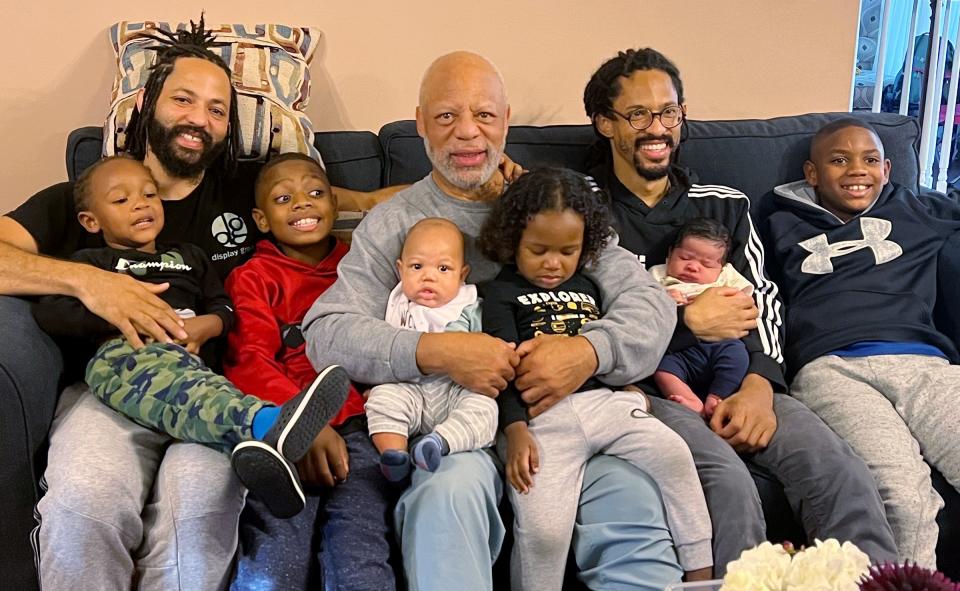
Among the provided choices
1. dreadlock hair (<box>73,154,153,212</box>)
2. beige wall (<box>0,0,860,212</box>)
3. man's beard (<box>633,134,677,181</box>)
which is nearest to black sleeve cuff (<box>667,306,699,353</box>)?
man's beard (<box>633,134,677,181</box>)

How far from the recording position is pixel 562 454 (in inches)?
65.7

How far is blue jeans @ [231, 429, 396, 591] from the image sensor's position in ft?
4.88

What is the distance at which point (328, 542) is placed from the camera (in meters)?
1.55

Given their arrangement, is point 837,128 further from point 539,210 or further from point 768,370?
point 539,210

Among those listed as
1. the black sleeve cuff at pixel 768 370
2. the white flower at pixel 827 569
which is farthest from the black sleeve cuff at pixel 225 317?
the white flower at pixel 827 569

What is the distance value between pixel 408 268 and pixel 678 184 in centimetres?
85

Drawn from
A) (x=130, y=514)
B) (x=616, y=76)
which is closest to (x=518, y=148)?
(x=616, y=76)

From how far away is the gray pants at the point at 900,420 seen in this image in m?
1.73

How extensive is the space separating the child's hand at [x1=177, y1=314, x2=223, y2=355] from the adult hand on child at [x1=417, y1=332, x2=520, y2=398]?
0.47 metres

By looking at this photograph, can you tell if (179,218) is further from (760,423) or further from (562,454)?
(760,423)

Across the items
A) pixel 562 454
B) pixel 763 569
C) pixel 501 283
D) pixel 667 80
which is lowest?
pixel 562 454

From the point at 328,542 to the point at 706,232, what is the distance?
1.18 m

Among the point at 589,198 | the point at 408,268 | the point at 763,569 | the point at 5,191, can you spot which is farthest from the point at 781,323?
the point at 5,191

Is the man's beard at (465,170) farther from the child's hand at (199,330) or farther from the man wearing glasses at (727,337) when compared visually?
the child's hand at (199,330)
